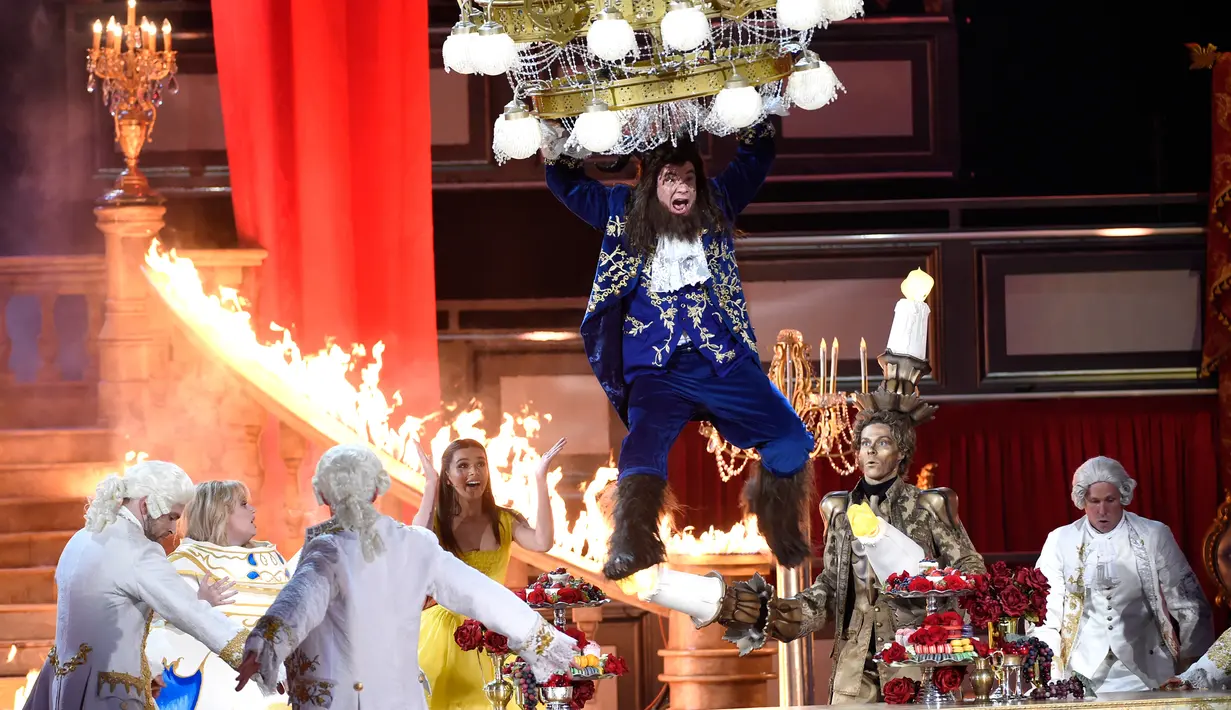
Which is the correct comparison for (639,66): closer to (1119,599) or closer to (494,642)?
(494,642)

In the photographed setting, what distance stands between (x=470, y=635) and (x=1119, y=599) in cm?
244

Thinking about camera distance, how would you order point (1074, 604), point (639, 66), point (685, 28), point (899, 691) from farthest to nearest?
point (1074, 604), point (899, 691), point (639, 66), point (685, 28)

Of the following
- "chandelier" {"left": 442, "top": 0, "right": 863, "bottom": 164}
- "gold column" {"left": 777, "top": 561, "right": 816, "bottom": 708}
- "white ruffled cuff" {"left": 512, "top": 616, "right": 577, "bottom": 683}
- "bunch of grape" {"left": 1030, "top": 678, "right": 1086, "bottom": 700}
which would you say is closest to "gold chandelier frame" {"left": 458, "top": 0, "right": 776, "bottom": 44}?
"chandelier" {"left": 442, "top": 0, "right": 863, "bottom": 164}

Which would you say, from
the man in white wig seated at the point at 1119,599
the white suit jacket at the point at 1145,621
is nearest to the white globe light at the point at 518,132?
the man in white wig seated at the point at 1119,599

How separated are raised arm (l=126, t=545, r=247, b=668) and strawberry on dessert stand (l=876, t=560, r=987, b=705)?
1769 millimetres

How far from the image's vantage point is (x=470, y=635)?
466 cm

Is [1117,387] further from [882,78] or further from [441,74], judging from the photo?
[441,74]

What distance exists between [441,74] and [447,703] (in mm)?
4944

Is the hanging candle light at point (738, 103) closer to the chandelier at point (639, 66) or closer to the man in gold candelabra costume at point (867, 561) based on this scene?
the chandelier at point (639, 66)

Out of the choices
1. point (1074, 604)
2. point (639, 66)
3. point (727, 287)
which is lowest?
point (1074, 604)

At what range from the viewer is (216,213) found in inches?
367

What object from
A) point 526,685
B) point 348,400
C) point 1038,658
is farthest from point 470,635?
point 348,400

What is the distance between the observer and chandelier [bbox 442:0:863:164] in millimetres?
3969

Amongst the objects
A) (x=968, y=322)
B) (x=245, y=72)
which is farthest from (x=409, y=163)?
(x=968, y=322)
